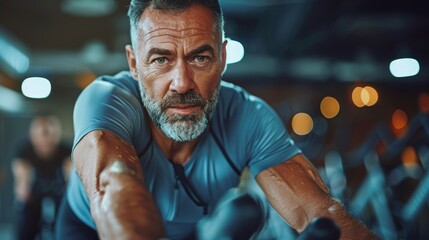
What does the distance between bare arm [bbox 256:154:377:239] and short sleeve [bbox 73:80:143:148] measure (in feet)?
1.18

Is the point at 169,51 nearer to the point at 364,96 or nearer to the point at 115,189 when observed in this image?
the point at 115,189

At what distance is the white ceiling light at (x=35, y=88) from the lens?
7.10 metres

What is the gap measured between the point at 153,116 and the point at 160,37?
0.19 m

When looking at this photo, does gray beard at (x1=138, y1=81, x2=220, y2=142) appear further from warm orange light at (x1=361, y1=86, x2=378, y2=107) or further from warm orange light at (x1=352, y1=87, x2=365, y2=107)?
warm orange light at (x1=361, y1=86, x2=378, y2=107)

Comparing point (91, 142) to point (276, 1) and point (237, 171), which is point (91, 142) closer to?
point (237, 171)

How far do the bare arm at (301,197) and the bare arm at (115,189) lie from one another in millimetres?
419

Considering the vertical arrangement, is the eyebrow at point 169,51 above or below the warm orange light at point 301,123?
above

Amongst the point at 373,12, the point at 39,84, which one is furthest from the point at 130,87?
the point at 39,84

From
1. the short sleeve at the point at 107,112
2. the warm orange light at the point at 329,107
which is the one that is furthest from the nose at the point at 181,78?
the warm orange light at the point at 329,107

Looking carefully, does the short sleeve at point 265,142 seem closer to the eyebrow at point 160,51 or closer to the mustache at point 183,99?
the mustache at point 183,99

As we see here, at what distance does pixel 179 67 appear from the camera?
117 centimetres

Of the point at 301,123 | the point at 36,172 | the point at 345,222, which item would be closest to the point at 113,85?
the point at 345,222

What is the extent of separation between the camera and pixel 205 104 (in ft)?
4.09

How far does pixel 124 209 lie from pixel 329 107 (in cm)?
669
